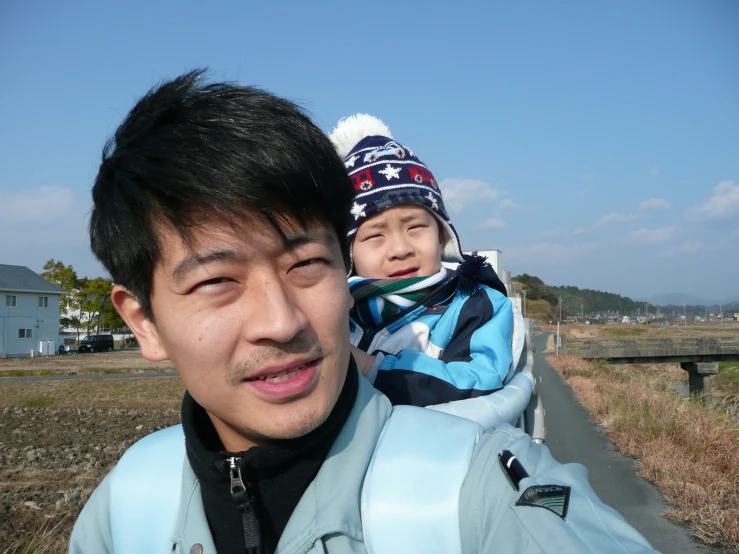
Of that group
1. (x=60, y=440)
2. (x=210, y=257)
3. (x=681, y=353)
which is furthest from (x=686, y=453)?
(x=681, y=353)

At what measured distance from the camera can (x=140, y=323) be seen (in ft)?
5.21

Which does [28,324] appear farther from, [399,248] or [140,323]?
[140,323]

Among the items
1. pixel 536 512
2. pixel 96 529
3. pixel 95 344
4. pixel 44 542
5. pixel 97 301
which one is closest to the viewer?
pixel 536 512

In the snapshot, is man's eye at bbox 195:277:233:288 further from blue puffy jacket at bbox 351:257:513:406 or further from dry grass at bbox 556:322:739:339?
dry grass at bbox 556:322:739:339

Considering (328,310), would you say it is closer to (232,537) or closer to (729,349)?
(232,537)

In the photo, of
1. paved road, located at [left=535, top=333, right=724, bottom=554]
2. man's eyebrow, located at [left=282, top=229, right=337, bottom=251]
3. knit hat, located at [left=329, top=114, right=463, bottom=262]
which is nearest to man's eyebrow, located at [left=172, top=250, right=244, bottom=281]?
man's eyebrow, located at [left=282, top=229, right=337, bottom=251]

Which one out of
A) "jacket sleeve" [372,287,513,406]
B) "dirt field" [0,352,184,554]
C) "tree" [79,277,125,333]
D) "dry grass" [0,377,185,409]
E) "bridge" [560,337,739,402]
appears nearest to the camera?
"jacket sleeve" [372,287,513,406]

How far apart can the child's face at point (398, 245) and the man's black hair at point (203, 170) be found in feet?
3.18

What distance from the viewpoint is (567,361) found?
25750 millimetres

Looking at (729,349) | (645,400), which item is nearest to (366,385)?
(645,400)

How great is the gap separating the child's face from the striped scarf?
0.09 meters

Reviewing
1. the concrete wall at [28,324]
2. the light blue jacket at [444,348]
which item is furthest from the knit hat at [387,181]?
the concrete wall at [28,324]

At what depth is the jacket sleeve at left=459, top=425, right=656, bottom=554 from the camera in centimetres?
104

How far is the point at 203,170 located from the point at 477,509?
937 millimetres
